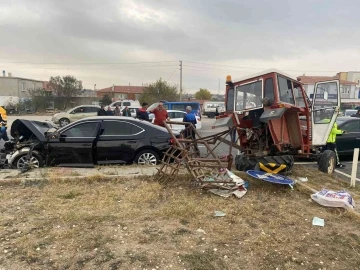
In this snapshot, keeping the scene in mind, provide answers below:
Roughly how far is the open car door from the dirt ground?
2.15m

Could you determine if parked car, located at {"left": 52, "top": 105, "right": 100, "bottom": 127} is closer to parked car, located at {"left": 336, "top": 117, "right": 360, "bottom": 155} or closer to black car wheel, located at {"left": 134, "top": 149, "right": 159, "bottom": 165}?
black car wheel, located at {"left": 134, "top": 149, "right": 159, "bottom": 165}

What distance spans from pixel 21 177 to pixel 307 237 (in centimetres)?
533

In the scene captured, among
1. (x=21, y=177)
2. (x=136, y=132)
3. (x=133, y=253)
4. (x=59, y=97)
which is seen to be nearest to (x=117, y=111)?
(x=136, y=132)

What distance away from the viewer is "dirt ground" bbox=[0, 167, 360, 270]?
3.21 metres

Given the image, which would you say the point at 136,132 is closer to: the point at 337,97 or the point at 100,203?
the point at 100,203

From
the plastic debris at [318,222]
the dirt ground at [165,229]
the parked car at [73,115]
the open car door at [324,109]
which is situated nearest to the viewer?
the dirt ground at [165,229]

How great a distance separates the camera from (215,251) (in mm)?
3412

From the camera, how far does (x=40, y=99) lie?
4188 centimetres

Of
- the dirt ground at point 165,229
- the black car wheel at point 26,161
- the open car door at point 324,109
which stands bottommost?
the dirt ground at point 165,229

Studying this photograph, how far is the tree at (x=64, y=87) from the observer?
45281 millimetres

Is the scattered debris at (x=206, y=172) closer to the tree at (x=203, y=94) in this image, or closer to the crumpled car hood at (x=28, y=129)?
the crumpled car hood at (x=28, y=129)

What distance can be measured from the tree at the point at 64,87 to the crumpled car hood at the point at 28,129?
3977 cm

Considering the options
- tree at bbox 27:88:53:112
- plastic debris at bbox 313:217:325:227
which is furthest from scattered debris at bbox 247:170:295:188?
tree at bbox 27:88:53:112

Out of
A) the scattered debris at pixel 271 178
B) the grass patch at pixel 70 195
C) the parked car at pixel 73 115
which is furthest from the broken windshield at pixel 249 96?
the parked car at pixel 73 115
